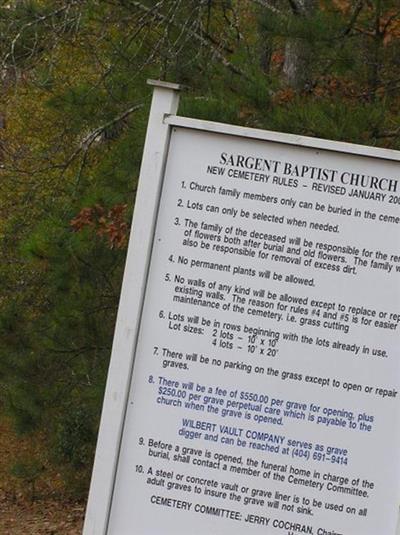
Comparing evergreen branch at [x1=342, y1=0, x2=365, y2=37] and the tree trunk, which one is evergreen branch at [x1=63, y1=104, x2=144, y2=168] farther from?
evergreen branch at [x1=342, y1=0, x2=365, y2=37]

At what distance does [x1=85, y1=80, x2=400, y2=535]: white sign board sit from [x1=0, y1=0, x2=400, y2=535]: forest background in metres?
2.80

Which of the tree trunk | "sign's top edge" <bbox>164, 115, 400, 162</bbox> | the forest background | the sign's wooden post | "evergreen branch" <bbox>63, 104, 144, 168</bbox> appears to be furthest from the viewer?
"evergreen branch" <bbox>63, 104, 144, 168</bbox>

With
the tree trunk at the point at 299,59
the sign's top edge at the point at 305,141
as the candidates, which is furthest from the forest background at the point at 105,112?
the sign's top edge at the point at 305,141

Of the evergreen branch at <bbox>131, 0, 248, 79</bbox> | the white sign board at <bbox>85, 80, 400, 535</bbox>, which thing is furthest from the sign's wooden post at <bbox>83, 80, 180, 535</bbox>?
the evergreen branch at <bbox>131, 0, 248, 79</bbox>

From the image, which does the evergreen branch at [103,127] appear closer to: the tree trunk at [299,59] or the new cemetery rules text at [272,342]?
the tree trunk at [299,59]

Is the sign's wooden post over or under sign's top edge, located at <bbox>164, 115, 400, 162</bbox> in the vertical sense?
under

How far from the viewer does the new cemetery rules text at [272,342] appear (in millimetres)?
4000

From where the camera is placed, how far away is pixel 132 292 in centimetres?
413

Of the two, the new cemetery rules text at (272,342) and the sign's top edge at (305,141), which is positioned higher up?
the sign's top edge at (305,141)

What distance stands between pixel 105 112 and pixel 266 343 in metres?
5.38

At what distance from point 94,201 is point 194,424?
15.3ft

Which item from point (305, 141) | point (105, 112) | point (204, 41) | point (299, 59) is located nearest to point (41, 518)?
point (105, 112)

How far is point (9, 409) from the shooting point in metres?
9.61

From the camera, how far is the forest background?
7.57m
